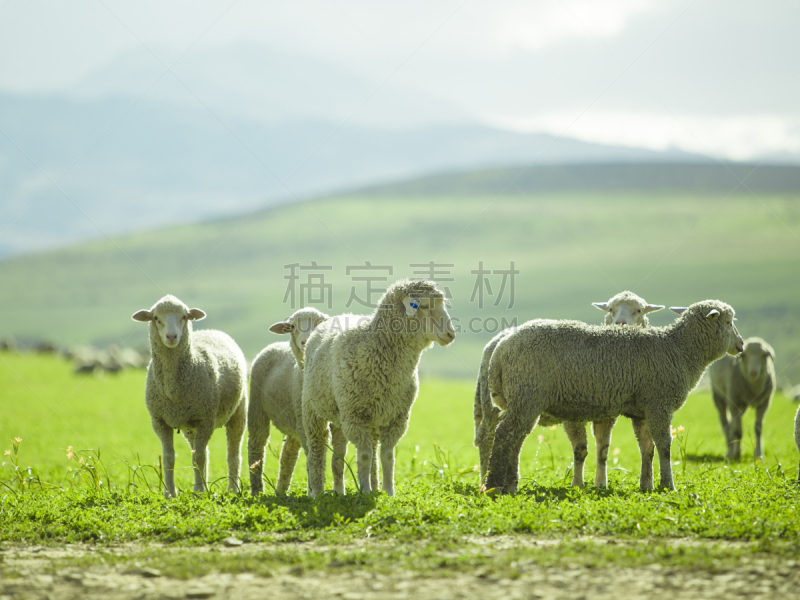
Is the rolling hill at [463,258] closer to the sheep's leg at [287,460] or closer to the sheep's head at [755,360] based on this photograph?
the sheep's head at [755,360]

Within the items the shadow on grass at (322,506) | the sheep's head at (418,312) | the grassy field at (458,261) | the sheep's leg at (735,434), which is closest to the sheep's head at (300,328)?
the sheep's head at (418,312)

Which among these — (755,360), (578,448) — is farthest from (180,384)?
(755,360)

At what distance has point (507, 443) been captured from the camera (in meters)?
7.71

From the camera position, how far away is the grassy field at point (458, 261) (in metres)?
74.2

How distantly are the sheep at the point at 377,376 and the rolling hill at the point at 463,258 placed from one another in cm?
5157

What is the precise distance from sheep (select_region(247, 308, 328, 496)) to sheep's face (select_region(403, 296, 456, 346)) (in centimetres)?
196

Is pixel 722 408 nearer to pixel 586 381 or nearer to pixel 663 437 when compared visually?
pixel 663 437

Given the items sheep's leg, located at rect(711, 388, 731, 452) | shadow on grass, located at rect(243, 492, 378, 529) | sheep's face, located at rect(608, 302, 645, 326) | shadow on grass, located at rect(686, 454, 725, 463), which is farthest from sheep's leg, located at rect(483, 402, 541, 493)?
sheep's leg, located at rect(711, 388, 731, 452)

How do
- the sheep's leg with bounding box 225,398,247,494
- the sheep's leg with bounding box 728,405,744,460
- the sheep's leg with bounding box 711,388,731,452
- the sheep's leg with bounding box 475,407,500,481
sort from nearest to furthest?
the sheep's leg with bounding box 475,407,500,481 → the sheep's leg with bounding box 225,398,247,494 → the sheep's leg with bounding box 728,405,744,460 → the sheep's leg with bounding box 711,388,731,452

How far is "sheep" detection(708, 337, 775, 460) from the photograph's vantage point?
483 inches

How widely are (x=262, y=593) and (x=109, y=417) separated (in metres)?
19.8

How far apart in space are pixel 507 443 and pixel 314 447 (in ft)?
7.07

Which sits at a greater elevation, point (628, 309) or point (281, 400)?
point (628, 309)

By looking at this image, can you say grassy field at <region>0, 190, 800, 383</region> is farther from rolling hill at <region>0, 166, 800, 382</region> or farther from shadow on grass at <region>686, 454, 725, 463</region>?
shadow on grass at <region>686, 454, 725, 463</region>
